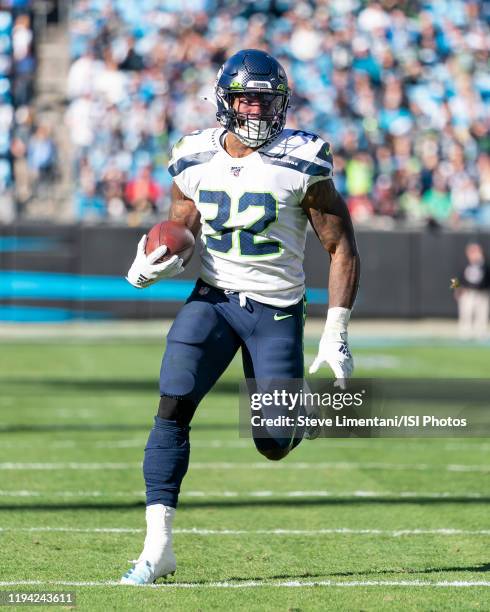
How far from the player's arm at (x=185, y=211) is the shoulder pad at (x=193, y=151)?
0.34ft

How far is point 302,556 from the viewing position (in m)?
4.84

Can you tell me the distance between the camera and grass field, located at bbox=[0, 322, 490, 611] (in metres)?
4.19

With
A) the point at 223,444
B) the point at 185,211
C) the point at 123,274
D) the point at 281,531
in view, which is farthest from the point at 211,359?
the point at 123,274

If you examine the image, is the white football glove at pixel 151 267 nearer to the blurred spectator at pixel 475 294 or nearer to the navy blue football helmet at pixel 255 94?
the navy blue football helmet at pixel 255 94

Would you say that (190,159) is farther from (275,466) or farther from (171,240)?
(275,466)

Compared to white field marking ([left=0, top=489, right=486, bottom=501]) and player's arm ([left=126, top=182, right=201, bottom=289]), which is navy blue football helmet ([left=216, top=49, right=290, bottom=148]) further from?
white field marking ([left=0, top=489, right=486, bottom=501])

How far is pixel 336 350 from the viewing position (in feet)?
14.4

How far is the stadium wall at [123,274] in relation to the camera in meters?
18.7

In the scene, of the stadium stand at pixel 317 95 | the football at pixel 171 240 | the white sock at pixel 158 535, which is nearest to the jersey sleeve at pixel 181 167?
the football at pixel 171 240

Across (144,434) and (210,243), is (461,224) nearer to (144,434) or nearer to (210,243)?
(144,434)

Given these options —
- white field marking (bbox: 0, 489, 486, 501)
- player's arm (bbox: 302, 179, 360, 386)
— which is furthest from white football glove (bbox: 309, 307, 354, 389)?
white field marking (bbox: 0, 489, 486, 501)

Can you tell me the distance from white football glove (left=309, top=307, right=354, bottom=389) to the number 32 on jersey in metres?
0.32

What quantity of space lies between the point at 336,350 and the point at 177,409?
1.99 ft

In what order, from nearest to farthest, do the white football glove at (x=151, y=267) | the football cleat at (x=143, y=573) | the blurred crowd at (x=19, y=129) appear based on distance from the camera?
the football cleat at (x=143, y=573) < the white football glove at (x=151, y=267) < the blurred crowd at (x=19, y=129)
